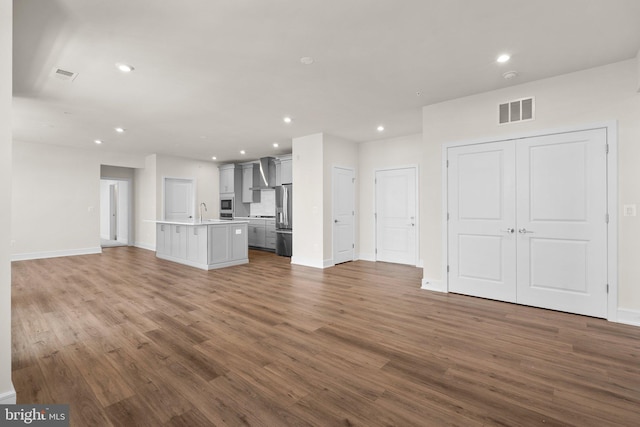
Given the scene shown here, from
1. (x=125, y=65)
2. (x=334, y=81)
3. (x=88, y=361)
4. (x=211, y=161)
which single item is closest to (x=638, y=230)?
(x=334, y=81)

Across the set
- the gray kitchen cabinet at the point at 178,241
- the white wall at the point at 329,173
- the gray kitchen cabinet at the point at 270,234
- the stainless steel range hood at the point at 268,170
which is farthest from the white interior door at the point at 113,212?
the white wall at the point at 329,173

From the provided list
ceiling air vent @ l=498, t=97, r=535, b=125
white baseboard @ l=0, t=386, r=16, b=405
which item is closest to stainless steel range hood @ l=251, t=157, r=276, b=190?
ceiling air vent @ l=498, t=97, r=535, b=125

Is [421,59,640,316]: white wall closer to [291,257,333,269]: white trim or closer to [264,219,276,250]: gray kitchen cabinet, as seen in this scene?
[291,257,333,269]: white trim

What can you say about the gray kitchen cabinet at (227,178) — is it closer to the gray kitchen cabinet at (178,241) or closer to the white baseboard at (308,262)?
the gray kitchen cabinet at (178,241)

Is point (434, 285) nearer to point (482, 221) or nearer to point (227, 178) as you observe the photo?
point (482, 221)

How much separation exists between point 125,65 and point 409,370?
420 centimetres

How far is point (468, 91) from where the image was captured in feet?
13.3

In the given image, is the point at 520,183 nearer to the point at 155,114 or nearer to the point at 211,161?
the point at 155,114

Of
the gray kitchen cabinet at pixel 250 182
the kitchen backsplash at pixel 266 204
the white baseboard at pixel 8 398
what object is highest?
the gray kitchen cabinet at pixel 250 182

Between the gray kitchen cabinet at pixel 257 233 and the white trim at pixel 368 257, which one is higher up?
the gray kitchen cabinet at pixel 257 233

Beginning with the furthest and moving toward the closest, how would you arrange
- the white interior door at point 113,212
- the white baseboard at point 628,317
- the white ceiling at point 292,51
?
the white interior door at point 113,212 → the white baseboard at point 628,317 → the white ceiling at point 292,51

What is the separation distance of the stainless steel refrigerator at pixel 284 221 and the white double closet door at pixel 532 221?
168 inches

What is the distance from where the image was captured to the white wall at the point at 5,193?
1759 mm

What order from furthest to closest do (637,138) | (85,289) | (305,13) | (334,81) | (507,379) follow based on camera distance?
(85,289) < (334,81) < (637,138) < (305,13) < (507,379)
